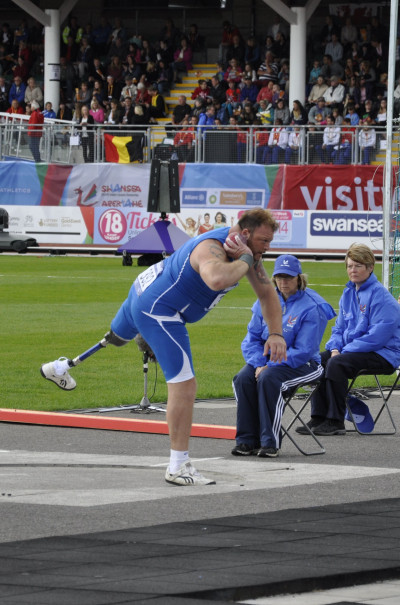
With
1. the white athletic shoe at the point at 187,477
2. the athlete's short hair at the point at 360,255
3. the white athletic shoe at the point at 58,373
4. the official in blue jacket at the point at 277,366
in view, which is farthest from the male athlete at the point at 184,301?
the athlete's short hair at the point at 360,255

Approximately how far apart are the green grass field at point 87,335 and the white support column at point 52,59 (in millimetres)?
14149

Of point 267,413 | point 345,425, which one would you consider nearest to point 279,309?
point 267,413

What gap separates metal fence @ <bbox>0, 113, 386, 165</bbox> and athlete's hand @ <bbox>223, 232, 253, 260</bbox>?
29.3 meters

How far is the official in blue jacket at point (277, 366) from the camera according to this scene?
9695mm

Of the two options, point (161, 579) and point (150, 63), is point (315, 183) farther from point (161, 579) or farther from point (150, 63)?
point (161, 579)

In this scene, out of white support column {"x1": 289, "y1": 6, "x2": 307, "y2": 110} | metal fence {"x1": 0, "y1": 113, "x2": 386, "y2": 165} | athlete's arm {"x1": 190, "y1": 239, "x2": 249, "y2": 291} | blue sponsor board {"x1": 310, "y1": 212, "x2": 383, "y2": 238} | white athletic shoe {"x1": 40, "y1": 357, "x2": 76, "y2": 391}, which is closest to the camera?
athlete's arm {"x1": 190, "y1": 239, "x2": 249, "y2": 291}

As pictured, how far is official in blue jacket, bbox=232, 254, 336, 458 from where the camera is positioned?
382 inches

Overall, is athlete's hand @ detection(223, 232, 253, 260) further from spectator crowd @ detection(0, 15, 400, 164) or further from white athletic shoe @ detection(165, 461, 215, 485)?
spectator crowd @ detection(0, 15, 400, 164)

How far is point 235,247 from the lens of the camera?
27.1ft

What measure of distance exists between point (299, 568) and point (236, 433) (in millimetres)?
4229

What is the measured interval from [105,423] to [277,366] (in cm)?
199

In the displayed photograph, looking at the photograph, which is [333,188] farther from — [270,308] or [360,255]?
[270,308]

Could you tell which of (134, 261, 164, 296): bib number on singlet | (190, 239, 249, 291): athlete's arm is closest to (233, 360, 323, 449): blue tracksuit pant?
(134, 261, 164, 296): bib number on singlet

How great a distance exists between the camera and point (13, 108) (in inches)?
1764
